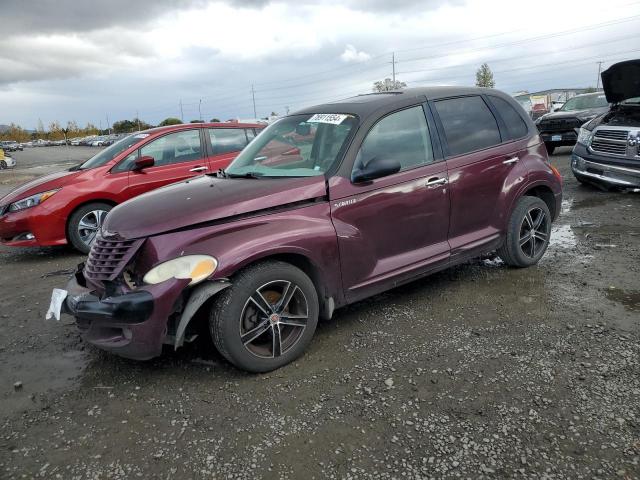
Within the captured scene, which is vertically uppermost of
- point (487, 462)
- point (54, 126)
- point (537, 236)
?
point (54, 126)

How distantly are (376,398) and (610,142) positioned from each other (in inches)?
275

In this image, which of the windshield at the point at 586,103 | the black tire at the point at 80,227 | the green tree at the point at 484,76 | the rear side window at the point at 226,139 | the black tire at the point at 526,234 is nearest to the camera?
the black tire at the point at 526,234

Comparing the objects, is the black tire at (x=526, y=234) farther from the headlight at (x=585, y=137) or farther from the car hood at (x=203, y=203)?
the headlight at (x=585, y=137)

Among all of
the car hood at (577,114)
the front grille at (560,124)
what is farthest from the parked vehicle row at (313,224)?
the car hood at (577,114)

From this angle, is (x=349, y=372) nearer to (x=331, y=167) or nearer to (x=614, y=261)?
(x=331, y=167)

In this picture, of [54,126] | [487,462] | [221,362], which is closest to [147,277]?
[221,362]

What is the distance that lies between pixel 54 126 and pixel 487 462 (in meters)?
129

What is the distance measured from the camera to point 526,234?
466 centimetres

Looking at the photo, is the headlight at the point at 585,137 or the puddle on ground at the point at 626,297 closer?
the puddle on ground at the point at 626,297

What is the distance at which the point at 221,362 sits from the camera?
3.32m

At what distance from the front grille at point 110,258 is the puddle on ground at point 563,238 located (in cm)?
452

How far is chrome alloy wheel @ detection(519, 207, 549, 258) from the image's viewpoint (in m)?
4.64

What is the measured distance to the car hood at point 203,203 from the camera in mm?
3008

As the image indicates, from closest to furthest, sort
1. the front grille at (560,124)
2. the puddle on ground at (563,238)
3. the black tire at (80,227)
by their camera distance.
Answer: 1. the puddle on ground at (563,238)
2. the black tire at (80,227)
3. the front grille at (560,124)
